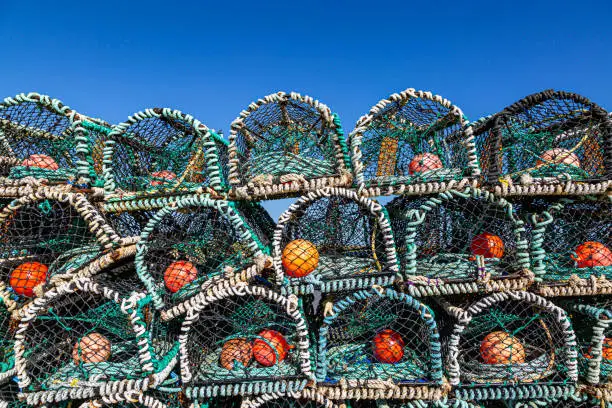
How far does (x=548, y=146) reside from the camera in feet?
9.53

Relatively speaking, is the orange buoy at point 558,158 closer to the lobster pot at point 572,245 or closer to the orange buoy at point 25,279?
the lobster pot at point 572,245

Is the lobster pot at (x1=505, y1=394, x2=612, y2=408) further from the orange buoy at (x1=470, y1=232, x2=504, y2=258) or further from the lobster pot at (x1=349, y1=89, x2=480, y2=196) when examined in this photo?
the lobster pot at (x1=349, y1=89, x2=480, y2=196)

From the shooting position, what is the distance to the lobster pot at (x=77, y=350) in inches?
88.1

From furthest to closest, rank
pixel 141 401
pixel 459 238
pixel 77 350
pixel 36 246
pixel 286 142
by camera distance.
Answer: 1. pixel 286 142
2. pixel 459 238
3. pixel 36 246
4. pixel 77 350
5. pixel 141 401

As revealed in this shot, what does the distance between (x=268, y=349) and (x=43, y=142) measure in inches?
98.0

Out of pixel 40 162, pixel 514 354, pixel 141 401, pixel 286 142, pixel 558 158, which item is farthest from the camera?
pixel 286 142

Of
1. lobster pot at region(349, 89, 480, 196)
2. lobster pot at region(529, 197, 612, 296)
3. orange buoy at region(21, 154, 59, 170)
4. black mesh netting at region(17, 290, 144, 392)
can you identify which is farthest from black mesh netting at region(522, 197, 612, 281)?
orange buoy at region(21, 154, 59, 170)

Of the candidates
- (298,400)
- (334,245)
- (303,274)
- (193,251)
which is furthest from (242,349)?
(334,245)

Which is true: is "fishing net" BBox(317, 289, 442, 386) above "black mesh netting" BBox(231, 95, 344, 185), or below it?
below

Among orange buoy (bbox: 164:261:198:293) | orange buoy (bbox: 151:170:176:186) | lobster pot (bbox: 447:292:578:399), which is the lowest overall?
lobster pot (bbox: 447:292:578:399)

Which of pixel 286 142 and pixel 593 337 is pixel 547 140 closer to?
pixel 593 337

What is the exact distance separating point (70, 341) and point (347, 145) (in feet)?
7.72

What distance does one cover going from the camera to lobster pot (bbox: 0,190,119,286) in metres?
2.46

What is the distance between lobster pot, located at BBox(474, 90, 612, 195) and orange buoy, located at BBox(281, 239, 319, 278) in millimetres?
1332
